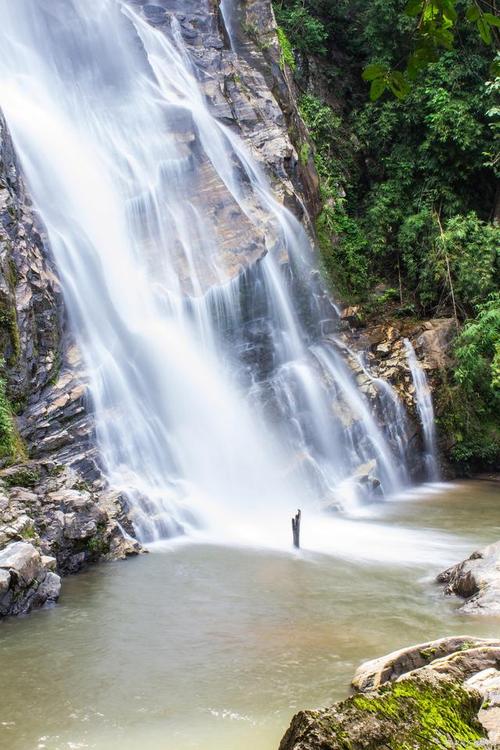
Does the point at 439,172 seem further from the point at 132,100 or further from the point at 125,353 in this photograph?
the point at 125,353

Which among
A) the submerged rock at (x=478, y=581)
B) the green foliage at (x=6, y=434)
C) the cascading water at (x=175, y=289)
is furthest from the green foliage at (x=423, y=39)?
the cascading water at (x=175, y=289)

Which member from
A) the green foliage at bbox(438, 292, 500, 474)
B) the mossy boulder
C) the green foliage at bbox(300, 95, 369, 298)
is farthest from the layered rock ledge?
the green foliage at bbox(300, 95, 369, 298)

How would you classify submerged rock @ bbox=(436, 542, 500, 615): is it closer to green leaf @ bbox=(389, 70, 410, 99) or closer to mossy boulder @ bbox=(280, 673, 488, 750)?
mossy boulder @ bbox=(280, 673, 488, 750)

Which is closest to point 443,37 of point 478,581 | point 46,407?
point 478,581

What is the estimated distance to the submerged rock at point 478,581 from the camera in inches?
279

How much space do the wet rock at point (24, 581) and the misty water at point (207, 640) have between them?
193 mm

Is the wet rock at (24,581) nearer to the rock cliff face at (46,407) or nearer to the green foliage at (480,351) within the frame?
the rock cliff face at (46,407)

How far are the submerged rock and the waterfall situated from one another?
819cm

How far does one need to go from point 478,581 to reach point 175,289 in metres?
8.87

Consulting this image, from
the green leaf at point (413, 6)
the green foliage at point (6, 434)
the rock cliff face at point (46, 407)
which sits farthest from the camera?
the green foliage at point (6, 434)

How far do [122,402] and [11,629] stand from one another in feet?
17.9

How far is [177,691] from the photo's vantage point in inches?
214

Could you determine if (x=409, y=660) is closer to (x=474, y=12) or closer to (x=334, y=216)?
(x=474, y=12)

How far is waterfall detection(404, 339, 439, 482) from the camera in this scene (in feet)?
53.8
